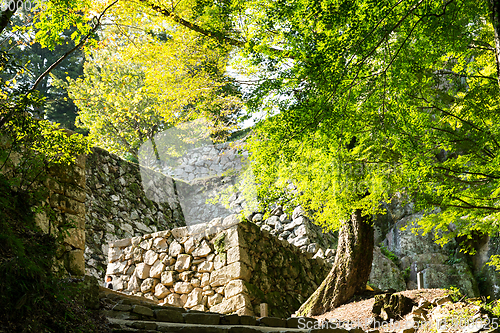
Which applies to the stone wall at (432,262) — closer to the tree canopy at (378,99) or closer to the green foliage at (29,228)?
the tree canopy at (378,99)

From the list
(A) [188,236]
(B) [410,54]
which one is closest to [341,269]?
(A) [188,236]

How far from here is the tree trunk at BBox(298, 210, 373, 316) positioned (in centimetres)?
700

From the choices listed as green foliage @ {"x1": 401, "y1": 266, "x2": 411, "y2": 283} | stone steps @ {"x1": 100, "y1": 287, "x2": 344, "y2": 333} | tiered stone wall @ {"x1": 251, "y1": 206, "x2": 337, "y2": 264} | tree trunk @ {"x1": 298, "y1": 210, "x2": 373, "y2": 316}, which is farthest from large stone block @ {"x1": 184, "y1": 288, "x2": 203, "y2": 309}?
green foliage @ {"x1": 401, "y1": 266, "x2": 411, "y2": 283}

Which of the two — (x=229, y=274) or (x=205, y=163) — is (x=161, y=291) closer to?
(x=229, y=274)

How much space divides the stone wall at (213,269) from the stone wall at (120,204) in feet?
5.21

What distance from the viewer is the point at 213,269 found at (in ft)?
23.2

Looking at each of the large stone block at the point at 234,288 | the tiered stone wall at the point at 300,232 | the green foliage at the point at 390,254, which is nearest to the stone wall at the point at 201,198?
the tiered stone wall at the point at 300,232

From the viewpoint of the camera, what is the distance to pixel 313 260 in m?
9.38

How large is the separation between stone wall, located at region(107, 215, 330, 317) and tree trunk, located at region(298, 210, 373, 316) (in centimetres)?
80

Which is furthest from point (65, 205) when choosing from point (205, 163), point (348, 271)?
point (205, 163)

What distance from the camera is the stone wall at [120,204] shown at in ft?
31.5

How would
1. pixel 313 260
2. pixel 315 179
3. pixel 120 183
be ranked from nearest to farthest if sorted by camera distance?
pixel 315 179 → pixel 313 260 → pixel 120 183

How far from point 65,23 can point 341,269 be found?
6.16m

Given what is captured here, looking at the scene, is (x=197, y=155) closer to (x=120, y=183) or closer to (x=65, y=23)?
(x=120, y=183)
